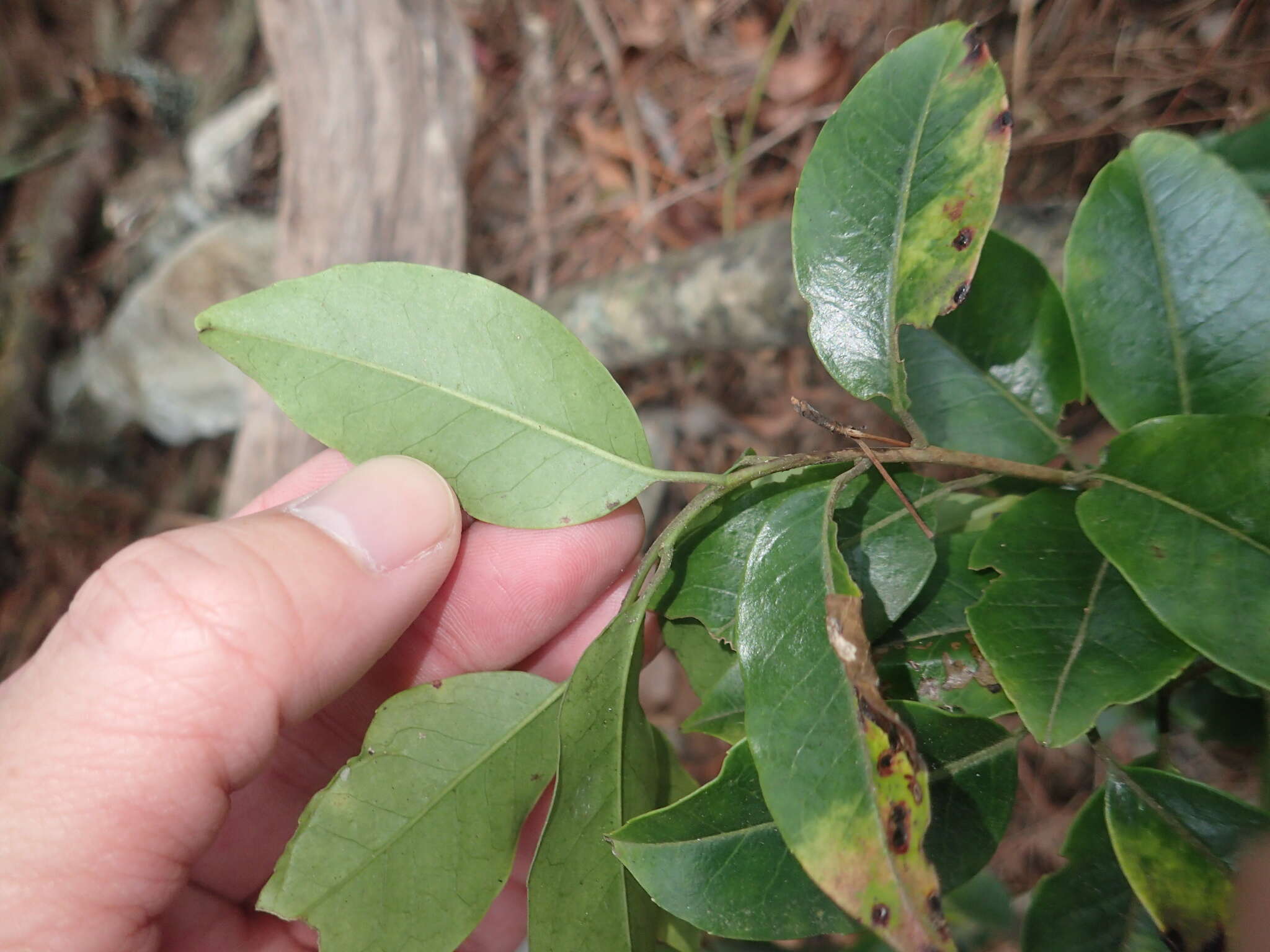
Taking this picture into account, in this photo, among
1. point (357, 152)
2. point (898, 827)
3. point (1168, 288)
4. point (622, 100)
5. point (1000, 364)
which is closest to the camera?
point (898, 827)


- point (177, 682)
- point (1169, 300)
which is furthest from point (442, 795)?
point (1169, 300)

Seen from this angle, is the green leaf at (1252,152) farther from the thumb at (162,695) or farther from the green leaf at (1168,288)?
the thumb at (162,695)

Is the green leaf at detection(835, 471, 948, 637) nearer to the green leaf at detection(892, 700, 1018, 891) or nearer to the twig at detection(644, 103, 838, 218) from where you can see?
the green leaf at detection(892, 700, 1018, 891)

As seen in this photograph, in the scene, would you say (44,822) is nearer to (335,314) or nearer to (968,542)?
(335,314)

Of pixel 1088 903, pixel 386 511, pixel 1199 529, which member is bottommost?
pixel 1088 903

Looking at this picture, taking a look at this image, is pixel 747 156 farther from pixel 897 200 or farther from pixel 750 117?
pixel 897 200

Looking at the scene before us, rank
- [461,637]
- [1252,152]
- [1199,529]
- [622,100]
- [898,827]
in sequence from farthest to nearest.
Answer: [622,100], [461,637], [1252,152], [1199,529], [898,827]

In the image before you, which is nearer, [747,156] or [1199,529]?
[1199,529]

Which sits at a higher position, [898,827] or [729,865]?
[898,827]
